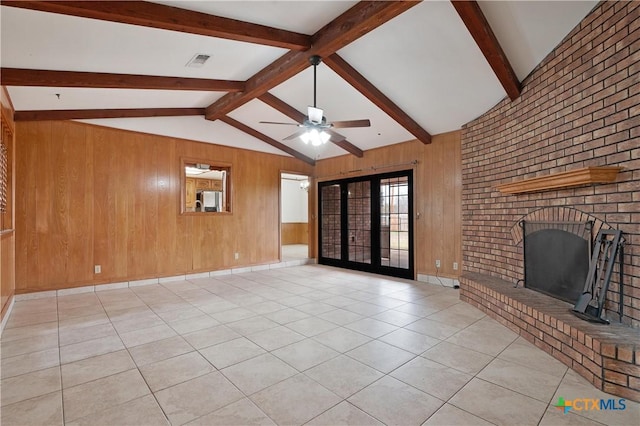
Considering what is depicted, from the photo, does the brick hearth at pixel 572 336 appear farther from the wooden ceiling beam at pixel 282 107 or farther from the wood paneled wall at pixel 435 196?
the wooden ceiling beam at pixel 282 107

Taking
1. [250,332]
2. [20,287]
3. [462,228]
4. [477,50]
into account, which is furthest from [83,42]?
[462,228]

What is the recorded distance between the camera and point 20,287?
4.41 m

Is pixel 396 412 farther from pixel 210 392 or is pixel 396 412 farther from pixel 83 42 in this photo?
pixel 83 42

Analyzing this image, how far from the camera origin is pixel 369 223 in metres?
6.64

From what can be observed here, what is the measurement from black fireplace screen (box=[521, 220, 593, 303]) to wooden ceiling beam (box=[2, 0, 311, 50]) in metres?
3.34

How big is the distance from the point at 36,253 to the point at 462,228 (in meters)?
6.39

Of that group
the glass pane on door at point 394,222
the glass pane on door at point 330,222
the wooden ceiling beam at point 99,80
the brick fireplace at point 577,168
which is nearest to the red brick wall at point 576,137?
the brick fireplace at point 577,168

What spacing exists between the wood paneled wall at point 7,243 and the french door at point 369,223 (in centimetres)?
549

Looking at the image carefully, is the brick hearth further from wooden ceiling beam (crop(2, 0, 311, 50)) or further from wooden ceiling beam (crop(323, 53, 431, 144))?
wooden ceiling beam (crop(2, 0, 311, 50))

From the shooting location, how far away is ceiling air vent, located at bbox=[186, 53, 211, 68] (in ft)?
11.7

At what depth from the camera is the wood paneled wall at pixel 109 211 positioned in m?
4.50

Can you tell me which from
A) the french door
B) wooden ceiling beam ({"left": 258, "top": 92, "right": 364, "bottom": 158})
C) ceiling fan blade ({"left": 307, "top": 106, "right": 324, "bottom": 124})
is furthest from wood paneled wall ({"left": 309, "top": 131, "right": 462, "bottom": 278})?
ceiling fan blade ({"left": 307, "top": 106, "right": 324, "bottom": 124})

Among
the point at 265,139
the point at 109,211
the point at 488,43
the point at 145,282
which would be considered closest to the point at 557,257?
the point at 488,43

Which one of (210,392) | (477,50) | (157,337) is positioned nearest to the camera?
(210,392)
